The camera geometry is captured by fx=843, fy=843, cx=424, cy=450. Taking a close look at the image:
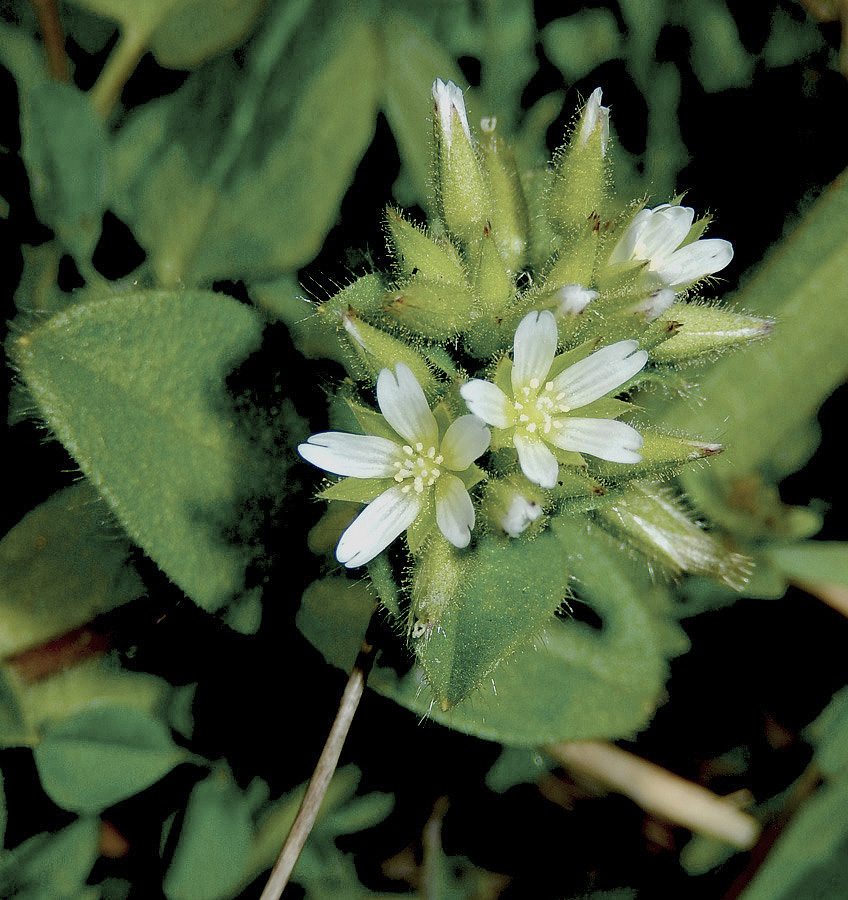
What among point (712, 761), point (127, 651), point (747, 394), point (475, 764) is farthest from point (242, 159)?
point (712, 761)

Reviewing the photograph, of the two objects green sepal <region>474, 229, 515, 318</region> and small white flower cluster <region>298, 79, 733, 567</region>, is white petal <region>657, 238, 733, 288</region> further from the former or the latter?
green sepal <region>474, 229, 515, 318</region>

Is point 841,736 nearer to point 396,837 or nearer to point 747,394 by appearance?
point 747,394

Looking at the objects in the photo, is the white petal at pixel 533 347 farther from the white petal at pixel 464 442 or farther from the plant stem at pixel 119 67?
the plant stem at pixel 119 67

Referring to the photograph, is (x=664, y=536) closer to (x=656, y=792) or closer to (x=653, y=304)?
(x=653, y=304)

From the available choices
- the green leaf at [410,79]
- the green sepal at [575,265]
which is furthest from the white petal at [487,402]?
the green leaf at [410,79]

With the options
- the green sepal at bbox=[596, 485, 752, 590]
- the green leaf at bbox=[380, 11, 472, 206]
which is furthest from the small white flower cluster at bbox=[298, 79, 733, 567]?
the green leaf at bbox=[380, 11, 472, 206]
